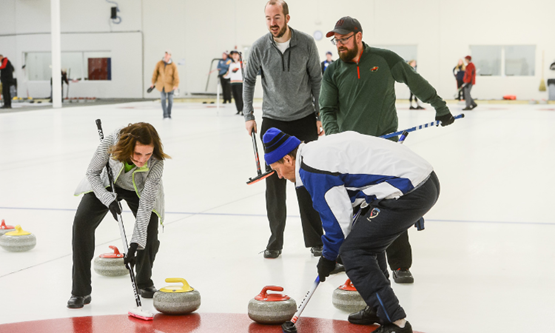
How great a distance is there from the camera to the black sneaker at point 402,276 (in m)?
4.25

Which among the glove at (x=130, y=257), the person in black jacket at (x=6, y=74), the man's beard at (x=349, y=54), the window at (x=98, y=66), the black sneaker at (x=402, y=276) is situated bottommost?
the black sneaker at (x=402, y=276)

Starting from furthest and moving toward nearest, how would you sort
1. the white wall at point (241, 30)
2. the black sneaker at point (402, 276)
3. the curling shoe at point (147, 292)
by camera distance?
the white wall at point (241, 30) < the black sneaker at point (402, 276) < the curling shoe at point (147, 292)

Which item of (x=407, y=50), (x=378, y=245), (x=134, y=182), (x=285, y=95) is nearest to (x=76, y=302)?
(x=134, y=182)

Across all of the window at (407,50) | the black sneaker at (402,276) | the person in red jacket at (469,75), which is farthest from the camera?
the window at (407,50)

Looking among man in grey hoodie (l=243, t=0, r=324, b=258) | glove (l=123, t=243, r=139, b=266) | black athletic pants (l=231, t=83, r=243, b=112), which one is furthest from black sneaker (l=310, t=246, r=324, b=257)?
black athletic pants (l=231, t=83, r=243, b=112)

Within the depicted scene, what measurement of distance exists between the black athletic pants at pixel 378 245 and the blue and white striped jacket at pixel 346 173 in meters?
0.04

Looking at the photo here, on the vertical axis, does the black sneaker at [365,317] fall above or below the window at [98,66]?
below

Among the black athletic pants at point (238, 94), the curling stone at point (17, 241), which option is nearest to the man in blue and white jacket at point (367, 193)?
the curling stone at point (17, 241)

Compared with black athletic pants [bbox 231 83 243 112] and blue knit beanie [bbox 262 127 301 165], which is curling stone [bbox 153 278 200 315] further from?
black athletic pants [bbox 231 83 243 112]

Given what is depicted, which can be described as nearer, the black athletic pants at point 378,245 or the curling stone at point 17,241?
the black athletic pants at point 378,245

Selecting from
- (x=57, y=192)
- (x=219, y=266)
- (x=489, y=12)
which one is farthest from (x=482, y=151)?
(x=489, y=12)

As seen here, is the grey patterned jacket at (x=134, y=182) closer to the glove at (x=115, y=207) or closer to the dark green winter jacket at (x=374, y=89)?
the glove at (x=115, y=207)

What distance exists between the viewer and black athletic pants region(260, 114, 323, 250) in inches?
192

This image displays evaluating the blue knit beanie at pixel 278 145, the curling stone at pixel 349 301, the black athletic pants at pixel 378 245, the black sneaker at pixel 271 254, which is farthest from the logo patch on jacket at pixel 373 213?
the black sneaker at pixel 271 254
